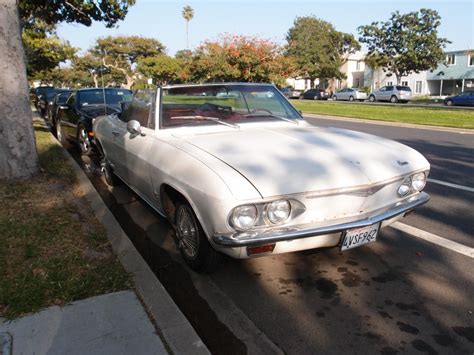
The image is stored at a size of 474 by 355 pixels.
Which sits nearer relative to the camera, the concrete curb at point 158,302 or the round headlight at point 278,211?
the concrete curb at point 158,302

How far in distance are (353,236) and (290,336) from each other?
2.91 ft

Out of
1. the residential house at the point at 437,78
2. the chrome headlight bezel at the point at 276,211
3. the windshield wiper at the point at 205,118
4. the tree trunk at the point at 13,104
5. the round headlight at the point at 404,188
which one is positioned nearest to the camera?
the chrome headlight bezel at the point at 276,211

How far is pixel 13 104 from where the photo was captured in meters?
5.63

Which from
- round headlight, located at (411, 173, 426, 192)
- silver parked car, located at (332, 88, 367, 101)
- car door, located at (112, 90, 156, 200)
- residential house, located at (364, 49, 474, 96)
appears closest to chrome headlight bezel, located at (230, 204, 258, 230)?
car door, located at (112, 90, 156, 200)

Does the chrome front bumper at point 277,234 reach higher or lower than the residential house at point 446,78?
lower

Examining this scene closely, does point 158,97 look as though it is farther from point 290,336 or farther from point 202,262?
point 290,336

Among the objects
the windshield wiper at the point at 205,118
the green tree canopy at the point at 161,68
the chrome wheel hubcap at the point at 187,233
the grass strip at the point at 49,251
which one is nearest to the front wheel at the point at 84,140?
the grass strip at the point at 49,251

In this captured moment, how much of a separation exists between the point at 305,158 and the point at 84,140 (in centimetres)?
691

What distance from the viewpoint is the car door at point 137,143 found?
4305 millimetres

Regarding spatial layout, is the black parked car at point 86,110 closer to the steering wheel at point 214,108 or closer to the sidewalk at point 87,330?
the steering wheel at point 214,108

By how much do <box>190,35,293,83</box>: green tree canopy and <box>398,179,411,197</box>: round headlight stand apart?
24650 mm

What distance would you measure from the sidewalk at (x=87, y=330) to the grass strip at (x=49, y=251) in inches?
6.1

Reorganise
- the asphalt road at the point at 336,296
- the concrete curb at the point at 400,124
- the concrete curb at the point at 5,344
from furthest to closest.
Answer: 1. the concrete curb at the point at 400,124
2. the asphalt road at the point at 336,296
3. the concrete curb at the point at 5,344

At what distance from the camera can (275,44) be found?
28953 millimetres
